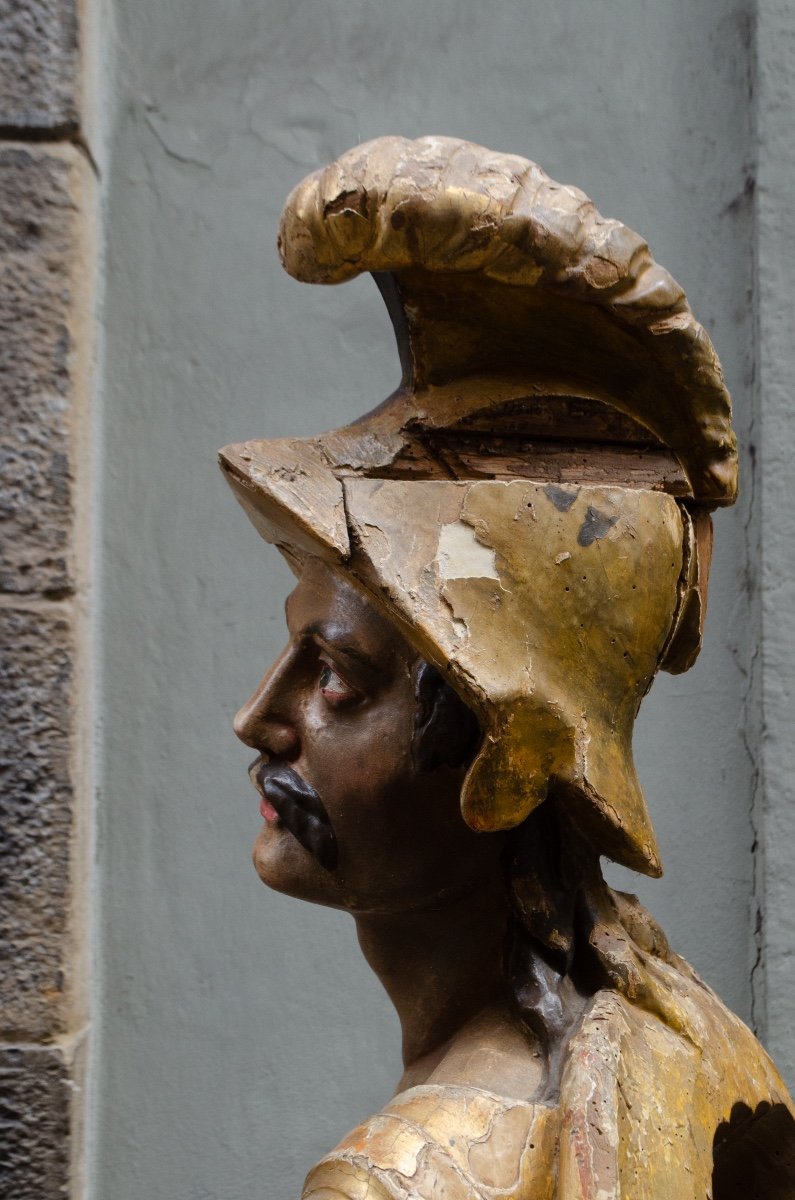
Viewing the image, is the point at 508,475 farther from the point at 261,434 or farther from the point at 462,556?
the point at 261,434

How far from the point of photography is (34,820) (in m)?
2.05

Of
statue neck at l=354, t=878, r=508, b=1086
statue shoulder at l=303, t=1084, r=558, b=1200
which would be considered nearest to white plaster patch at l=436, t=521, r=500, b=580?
statue neck at l=354, t=878, r=508, b=1086

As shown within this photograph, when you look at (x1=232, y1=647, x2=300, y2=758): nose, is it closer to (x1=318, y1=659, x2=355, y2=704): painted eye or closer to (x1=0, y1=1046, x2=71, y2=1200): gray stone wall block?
(x1=318, y1=659, x2=355, y2=704): painted eye

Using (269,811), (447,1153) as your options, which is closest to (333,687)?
(269,811)

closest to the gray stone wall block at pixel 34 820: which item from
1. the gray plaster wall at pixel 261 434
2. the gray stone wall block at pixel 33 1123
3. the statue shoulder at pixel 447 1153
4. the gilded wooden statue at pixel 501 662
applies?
the gray stone wall block at pixel 33 1123

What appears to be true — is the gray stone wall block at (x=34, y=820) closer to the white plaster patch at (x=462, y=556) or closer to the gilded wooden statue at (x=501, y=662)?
the gilded wooden statue at (x=501, y=662)

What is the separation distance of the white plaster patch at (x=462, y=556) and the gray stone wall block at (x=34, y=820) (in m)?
0.92

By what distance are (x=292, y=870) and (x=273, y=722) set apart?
15 cm

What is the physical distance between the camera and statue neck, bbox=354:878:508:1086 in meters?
1.45

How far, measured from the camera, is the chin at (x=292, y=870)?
56.2 inches

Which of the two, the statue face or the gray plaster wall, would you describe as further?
the gray plaster wall

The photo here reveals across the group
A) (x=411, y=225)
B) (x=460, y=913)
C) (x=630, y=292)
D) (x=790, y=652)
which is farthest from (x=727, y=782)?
(x=411, y=225)

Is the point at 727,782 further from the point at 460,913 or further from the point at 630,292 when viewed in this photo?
the point at 630,292

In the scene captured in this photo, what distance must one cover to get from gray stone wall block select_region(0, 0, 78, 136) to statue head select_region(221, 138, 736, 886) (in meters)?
0.83
